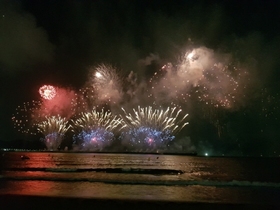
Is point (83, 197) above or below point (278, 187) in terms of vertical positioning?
below

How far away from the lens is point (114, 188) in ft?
121

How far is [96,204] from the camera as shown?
2767 centimetres

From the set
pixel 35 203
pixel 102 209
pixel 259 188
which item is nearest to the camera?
pixel 102 209

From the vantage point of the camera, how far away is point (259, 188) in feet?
134

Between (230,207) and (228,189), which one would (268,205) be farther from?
(228,189)

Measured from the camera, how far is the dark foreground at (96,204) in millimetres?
26891

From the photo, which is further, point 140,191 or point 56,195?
point 140,191

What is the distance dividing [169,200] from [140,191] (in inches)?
208

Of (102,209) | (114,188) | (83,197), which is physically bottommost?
(102,209)

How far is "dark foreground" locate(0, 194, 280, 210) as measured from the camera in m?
26.9

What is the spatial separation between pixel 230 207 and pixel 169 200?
16.4ft

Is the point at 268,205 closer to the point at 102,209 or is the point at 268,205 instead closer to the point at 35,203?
the point at 102,209

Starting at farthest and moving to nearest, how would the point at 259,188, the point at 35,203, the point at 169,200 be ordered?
the point at 259,188, the point at 169,200, the point at 35,203

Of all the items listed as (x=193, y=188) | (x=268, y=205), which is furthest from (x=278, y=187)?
(x=268, y=205)
